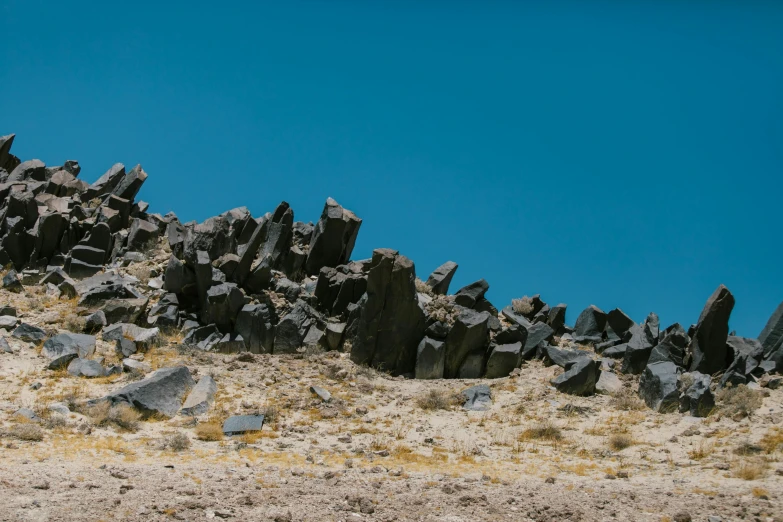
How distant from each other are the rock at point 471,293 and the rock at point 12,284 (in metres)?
19.9

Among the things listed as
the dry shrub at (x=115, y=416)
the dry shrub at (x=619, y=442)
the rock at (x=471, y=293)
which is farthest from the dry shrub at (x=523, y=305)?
the dry shrub at (x=115, y=416)

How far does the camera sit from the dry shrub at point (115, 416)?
60.1ft

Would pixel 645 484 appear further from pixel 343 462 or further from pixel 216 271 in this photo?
pixel 216 271

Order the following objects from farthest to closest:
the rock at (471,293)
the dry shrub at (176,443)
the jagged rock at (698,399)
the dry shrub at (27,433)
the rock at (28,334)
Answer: the rock at (471,293)
the rock at (28,334)
the jagged rock at (698,399)
the dry shrub at (176,443)
the dry shrub at (27,433)

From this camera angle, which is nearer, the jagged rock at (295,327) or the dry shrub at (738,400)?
the dry shrub at (738,400)

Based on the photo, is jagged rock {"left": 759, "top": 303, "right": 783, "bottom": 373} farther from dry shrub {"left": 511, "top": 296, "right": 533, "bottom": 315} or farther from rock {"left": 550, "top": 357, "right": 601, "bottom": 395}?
dry shrub {"left": 511, "top": 296, "right": 533, "bottom": 315}

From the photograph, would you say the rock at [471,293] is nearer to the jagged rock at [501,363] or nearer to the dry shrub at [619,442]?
the jagged rock at [501,363]

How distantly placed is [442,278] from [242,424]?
16.4 metres

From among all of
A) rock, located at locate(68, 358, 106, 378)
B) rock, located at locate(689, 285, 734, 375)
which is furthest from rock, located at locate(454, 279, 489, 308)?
rock, located at locate(68, 358, 106, 378)

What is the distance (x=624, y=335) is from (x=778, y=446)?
14388 mm

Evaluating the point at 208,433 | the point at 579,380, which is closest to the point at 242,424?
the point at 208,433

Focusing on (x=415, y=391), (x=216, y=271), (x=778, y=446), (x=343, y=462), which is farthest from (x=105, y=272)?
(x=778, y=446)

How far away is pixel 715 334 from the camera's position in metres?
25.8

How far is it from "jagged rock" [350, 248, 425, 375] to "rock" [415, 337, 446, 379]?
0.56m
